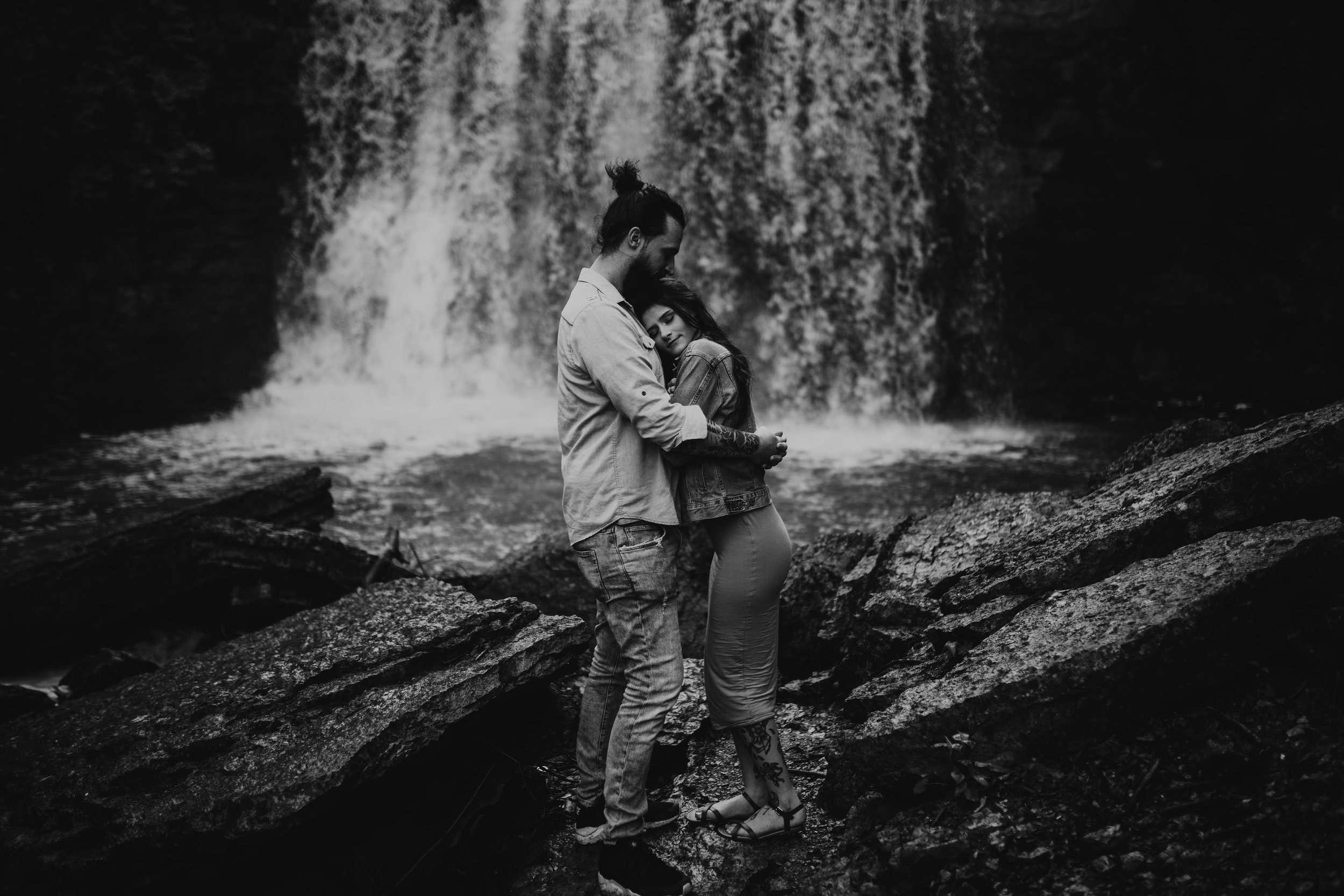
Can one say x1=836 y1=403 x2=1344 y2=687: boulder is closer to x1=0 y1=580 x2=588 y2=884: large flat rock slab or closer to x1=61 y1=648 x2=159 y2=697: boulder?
x1=0 y1=580 x2=588 y2=884: large flat rock slab

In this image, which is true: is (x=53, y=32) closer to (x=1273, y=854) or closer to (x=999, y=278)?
(x=999, y=278)

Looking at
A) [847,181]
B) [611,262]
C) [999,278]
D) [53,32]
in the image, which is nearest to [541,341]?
[847,181]

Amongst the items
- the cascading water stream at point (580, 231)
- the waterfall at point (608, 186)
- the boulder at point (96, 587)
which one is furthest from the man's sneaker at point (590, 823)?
the waterfall at point (608, 186)

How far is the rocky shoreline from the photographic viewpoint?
2662 millimetres

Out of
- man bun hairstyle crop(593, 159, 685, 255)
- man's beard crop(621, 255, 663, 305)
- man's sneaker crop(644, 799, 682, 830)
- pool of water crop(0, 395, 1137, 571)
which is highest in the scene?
man bun hairstyle crop(593, 159, 685, 255)

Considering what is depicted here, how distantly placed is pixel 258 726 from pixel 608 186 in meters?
11.0

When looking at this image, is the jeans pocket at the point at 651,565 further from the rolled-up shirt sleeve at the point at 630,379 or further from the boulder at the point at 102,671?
the boulder at the point at 102,671

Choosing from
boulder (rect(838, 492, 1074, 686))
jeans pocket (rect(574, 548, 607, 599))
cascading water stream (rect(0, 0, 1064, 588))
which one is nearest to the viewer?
jeans pocket (rect(574, 548, 607, 599))

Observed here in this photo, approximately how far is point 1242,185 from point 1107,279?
1.90m

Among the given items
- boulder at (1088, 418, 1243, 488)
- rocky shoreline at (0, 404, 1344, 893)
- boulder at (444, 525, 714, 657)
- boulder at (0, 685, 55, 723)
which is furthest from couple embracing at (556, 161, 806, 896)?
boulder at (0, 685, 55, 723)

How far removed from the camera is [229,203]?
13.2 metres

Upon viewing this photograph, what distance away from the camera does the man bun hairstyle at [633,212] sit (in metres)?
2.90

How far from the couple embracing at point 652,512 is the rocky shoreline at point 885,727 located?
1.06ft

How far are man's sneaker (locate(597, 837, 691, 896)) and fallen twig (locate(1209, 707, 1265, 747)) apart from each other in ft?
5.74
